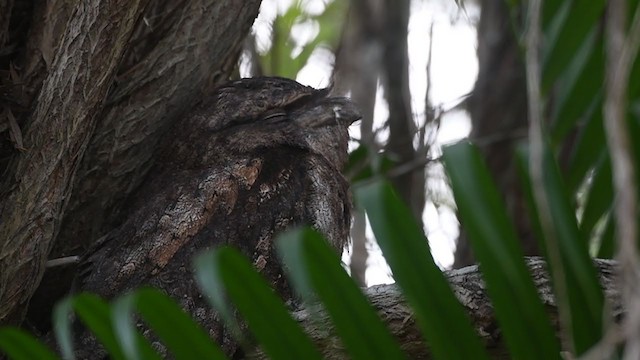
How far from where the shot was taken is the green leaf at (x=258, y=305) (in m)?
1.32

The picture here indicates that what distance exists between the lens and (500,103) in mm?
4941

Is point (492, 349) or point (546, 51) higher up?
point (546, 51)

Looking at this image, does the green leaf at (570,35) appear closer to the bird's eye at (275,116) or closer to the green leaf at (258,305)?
the green leaf at (258,305)

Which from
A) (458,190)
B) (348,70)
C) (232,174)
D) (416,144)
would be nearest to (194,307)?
(232,174)

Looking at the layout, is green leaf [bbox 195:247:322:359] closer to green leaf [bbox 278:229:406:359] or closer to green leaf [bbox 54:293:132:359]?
green leaf [bbox 278:229:406:359]

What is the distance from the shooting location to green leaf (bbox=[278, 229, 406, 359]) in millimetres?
1292

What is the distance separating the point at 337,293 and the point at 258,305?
12 centimetres

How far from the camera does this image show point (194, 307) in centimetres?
261

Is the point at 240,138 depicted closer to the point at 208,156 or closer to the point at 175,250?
the point at 208,156

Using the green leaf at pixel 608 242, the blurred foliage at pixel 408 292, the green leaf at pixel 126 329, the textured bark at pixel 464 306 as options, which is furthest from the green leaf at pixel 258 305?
the green leaf at pixel 608 242

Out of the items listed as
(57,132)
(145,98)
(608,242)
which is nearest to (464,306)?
(608,242)

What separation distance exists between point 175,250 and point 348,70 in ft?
9.19

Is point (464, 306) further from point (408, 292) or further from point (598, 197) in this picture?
point (408, 292)

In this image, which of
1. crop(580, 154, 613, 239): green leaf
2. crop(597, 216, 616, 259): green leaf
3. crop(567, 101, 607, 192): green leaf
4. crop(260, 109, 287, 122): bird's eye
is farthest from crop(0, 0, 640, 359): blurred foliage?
crop(260, 109, 287, 122): bird's eye
